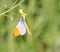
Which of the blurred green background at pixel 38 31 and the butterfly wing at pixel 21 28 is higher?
the blurred green background at pixel 38 31

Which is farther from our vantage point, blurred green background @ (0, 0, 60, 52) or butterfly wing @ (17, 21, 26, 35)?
blurred green background @ (0, 0, 60, 52)

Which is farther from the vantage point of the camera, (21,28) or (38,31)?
(38,31)

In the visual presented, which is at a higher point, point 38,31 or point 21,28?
point 38,31

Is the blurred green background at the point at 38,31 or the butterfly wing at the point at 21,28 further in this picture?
the blurred green background at the point at 38,31

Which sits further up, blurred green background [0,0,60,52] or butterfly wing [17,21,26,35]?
blurred green background [0,0,60,52]

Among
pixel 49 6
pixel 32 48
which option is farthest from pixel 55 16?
pixel 32 48

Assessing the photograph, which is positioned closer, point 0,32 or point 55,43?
point 0,32

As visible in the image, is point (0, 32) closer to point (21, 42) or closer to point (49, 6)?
point (21, 42)

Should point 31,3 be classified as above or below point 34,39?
above
